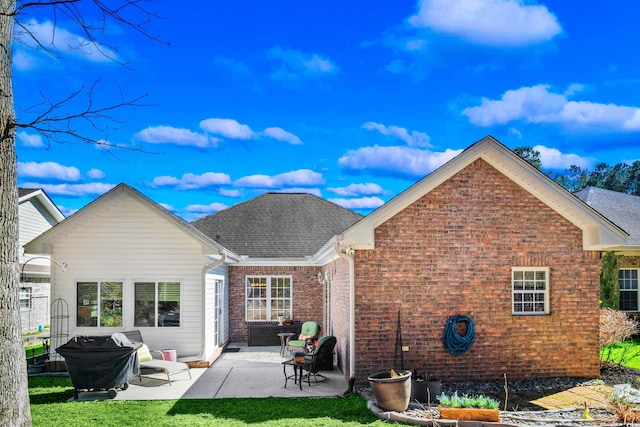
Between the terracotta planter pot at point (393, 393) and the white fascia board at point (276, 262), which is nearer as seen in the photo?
the terracotta planter pot at point (393, 393)

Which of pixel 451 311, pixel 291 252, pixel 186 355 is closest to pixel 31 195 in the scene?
pixel 291 252

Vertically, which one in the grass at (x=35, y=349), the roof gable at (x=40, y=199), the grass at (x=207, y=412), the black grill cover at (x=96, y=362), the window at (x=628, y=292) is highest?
the roof gable at (x=40, y=199)

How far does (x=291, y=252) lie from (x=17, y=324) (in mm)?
14209

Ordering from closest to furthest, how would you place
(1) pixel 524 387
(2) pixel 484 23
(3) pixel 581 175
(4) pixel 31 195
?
(1) pixel 524 387, (2) pixel 484 23, (4) pixel 31 195, (3) pixel 581 175

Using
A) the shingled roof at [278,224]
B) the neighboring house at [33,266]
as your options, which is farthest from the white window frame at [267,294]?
the neighboring house at [33,266]

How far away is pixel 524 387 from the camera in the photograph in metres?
11.2

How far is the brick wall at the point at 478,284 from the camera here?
11312 mm

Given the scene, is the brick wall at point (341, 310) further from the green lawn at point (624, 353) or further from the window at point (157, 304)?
the green lawn at point (624, 353)

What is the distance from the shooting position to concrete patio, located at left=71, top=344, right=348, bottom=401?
36.1 feet

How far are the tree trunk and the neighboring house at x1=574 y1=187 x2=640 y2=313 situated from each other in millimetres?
17661

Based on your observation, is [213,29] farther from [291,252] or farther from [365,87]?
[291,252]

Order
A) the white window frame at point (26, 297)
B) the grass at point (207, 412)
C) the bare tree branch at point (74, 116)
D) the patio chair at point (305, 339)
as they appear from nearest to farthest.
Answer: the bare tree branch at point (74, 116) → the grass at point (207, 412) → the patio chair at point (305, 339) → the white window frame at point (26, 297)

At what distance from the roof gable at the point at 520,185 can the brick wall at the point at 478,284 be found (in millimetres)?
164

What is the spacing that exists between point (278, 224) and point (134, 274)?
8.75 metres
